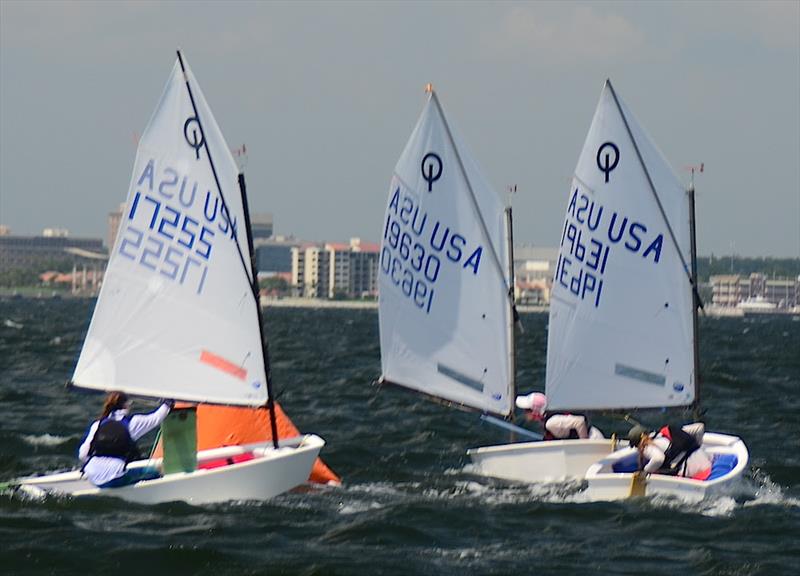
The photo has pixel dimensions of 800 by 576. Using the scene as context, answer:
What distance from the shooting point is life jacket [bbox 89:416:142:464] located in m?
20.3

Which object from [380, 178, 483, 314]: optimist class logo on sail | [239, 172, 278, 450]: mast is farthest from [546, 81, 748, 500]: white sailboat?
[239, 172, 278, 450]: mast

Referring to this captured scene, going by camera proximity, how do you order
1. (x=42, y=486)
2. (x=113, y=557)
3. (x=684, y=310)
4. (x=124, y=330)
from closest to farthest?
(x=113, y=557) < (x=42, y=486) < (x=124, y=330) < (x=684, y=310)

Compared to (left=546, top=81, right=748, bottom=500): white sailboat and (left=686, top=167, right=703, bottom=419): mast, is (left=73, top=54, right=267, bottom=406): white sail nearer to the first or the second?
(left=546, top=81, right=748, bottom=500): white sailboat

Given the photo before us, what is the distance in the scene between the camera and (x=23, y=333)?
8731cm

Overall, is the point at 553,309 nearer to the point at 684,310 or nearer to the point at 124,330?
the point at 684,310

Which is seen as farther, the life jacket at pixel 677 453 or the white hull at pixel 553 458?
the white hull at pixel 553 458

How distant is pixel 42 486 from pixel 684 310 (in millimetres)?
11115

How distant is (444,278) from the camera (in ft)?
84.9

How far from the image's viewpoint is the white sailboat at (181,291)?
22.0m

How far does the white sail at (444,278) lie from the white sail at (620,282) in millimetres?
1106

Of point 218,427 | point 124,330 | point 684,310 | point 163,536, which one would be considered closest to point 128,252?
point 124,330

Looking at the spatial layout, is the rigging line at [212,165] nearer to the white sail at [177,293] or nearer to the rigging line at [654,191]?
the white sail at [177,293]

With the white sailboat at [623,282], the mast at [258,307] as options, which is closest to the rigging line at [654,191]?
the white sailboat at [623,282]

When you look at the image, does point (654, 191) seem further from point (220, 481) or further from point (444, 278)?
point (220, 481)
